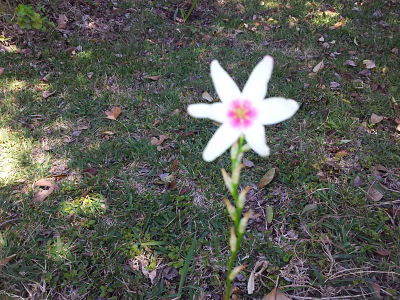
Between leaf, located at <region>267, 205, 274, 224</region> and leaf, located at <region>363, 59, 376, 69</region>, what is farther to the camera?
leaf, located at <region>363, 59, 376, 69</region>

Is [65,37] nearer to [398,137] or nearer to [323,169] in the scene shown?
[323,169]

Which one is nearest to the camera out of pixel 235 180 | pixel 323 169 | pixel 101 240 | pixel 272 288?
pixel 235 180

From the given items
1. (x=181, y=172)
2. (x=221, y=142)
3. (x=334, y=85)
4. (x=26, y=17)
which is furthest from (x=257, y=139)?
(x=26, y=17)

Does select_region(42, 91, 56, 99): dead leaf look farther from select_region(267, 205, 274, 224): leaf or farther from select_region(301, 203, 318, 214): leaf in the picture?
select_region(301, 203, 318, 214): leaf

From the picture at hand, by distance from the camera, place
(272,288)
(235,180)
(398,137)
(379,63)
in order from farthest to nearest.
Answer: (379,63) < (398,137) < (272,288) < (235,180)

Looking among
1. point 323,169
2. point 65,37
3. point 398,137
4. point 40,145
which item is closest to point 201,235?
point 323,169

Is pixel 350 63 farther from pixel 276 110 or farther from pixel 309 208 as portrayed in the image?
pixel 276 110

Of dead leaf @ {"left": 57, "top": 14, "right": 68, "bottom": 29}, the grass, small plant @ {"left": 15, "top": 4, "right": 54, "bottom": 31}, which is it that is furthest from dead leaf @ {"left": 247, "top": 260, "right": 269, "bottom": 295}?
dead leaf @ {"left": 57, "top": 14, "right": 68, "bottom": 29}
